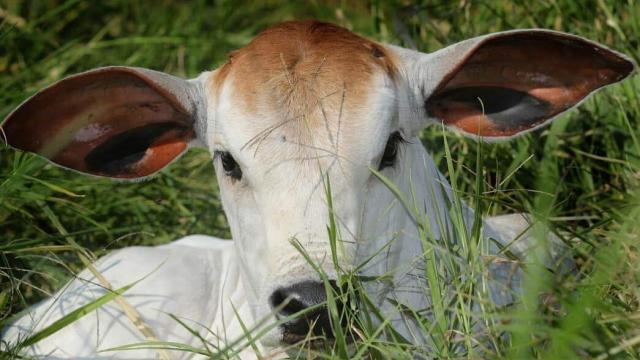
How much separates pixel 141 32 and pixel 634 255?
460cm

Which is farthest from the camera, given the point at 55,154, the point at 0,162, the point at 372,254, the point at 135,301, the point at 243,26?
the point at 243,26

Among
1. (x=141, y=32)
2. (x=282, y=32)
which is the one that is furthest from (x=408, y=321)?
(x=141, y=32)

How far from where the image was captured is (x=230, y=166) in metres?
3.95

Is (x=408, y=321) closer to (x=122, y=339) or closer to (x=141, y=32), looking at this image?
(x=122, y=339)

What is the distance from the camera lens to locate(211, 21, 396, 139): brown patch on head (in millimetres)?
3754

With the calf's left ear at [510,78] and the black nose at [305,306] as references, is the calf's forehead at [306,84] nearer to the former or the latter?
the calf's left ear at [510,78]

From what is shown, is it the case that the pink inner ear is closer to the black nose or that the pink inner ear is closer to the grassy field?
the grassy field

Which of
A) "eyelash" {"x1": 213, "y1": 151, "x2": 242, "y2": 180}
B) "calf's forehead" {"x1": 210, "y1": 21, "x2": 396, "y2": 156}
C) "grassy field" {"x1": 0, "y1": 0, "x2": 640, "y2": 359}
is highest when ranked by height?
"calf's forehead" {"x1": 210, "y1": 21, "x2": 396, "y2": 156}

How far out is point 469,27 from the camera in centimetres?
636

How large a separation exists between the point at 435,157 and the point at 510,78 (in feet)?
4.95

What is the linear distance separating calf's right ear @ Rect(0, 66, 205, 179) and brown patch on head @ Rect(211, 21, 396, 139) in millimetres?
277

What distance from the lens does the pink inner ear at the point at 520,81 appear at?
156 inches

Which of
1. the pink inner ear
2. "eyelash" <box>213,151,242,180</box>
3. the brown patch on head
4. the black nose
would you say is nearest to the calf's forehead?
the brown patch on head

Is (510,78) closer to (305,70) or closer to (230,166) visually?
(305,70)
